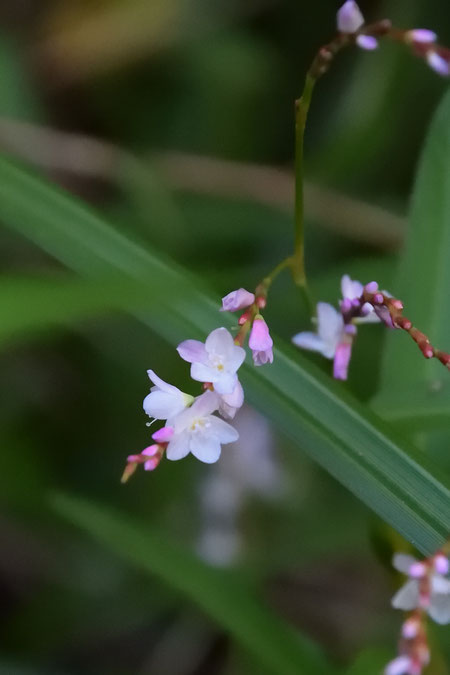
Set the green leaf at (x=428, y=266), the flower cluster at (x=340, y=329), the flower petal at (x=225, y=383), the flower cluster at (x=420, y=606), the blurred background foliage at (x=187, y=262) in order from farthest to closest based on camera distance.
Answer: the blurred background foliage at (x=187, y=262) → the green leaf at (x=428, y=266) → the flower cluster at (x=340, y=329) → the flower petal at (x=225, y=383) → the flower cluster at (x=420, y=606)

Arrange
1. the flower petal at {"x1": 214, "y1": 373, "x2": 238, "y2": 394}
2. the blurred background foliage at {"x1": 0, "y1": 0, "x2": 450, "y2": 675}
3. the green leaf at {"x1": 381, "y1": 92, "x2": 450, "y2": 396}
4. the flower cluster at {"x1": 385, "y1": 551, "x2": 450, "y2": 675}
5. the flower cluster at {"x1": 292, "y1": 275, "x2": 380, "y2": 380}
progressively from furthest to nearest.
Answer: the blurred background foliage at {"x1": 0, "y1": 0, "x2": 450, "y2": 675} < the green leaf at {"x1": 381, "y1": 92, "x2": 450, "y2": 396} < the flower cluster at {"x1": 292, "y1": 275, "x2": 380, "y2": 380} < the flower petal at {"x1": 214, "y1": 373, "x2": 238, "y2": 394} < the flower cluster at {"x1": 385, "y1": 551, "x2": 450, "y2": 675}

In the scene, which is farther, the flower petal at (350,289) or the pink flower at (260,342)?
the flower petal at (350,289)

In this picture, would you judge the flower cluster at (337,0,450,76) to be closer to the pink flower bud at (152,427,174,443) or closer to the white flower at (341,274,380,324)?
the white flower at (341,274,380,324)

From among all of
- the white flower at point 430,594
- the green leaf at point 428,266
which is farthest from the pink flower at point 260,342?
the green leaf at point 428,266

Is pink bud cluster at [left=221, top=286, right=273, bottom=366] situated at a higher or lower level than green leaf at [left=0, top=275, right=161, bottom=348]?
A: lower

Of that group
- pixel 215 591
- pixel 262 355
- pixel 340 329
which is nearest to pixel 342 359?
pixel 340 329

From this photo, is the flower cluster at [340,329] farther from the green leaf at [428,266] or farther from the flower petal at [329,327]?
the green leaf at [428,266]

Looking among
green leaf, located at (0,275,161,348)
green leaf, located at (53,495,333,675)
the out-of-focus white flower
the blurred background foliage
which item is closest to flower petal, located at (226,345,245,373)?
green leaf, located at (0,275,161,348)

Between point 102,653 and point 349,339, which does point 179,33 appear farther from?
point 102,653
